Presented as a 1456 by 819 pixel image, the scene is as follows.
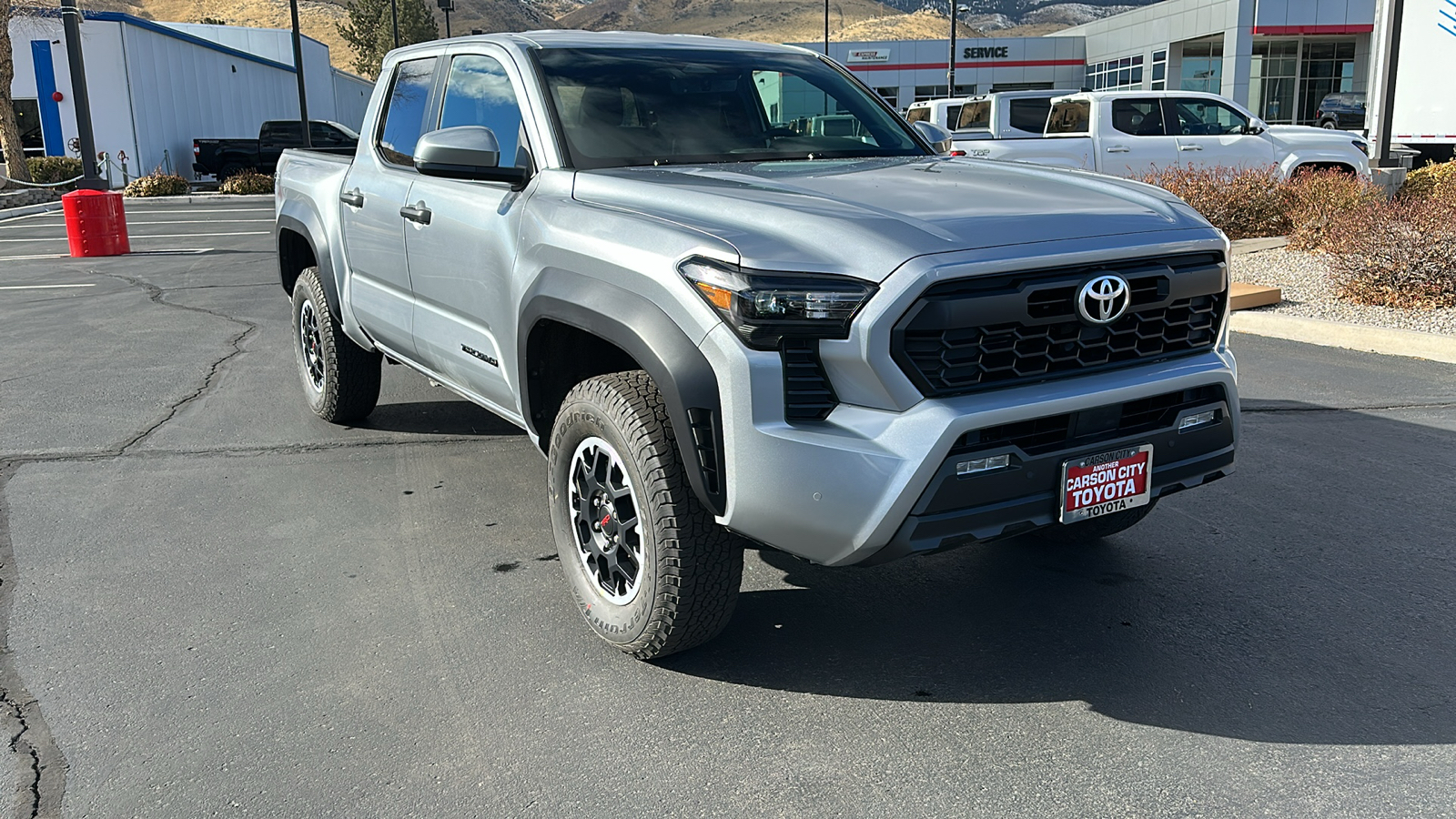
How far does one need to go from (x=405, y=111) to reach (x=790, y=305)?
309cm

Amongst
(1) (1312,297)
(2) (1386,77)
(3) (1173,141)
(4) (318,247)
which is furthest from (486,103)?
(2) (1386,77)

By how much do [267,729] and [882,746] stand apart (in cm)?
170

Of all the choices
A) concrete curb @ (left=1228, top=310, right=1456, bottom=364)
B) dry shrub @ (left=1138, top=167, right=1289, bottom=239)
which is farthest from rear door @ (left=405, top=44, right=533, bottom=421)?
dry shrub @ (left=1138, top=167, right=1289, bottom=239)

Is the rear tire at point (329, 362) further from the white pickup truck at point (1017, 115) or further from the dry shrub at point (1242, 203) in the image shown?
the white pickup truck at point (1017, 115)

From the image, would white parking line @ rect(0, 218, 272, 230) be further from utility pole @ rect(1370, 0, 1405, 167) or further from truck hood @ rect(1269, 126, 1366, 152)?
utility pole @ rect(1370, 0, 1405, 167)

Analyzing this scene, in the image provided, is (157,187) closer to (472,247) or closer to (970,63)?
(472,247)

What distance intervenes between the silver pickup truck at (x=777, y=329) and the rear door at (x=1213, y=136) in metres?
12.4

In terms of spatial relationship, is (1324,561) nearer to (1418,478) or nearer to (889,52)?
(1418,478)

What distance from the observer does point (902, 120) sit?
16.4ft

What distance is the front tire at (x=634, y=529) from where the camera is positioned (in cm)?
326

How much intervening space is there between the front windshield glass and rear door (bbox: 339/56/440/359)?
3.29 ft

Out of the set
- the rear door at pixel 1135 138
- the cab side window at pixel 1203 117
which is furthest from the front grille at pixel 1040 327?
the cab side window at pixel 1203 117

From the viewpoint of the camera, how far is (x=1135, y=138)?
15.5 meters

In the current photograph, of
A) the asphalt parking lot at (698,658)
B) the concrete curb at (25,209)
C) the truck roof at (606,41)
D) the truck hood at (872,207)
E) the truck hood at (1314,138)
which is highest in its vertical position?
the truck roof at (606,41)
